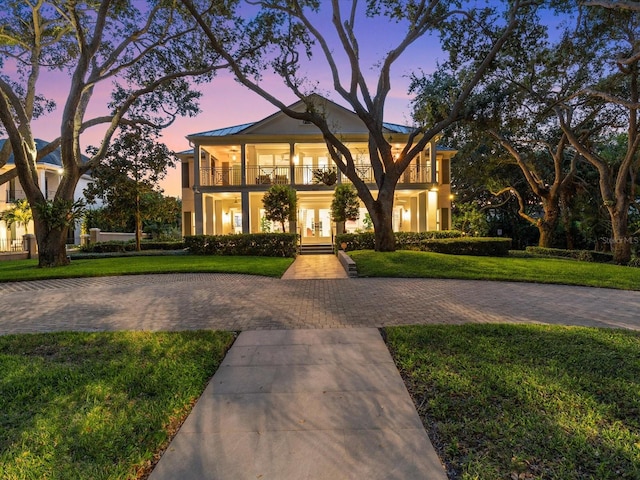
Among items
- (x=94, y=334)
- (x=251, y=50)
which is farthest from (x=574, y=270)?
(x=251, y=50)

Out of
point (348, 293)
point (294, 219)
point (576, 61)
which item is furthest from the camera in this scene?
point (294, 219)

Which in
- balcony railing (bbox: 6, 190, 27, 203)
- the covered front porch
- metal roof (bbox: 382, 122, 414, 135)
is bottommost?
the covered front porch

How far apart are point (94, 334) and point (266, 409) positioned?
3235 mm

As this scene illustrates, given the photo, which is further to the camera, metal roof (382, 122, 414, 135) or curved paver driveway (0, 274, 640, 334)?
metal roof (382, 122, 414, 135)

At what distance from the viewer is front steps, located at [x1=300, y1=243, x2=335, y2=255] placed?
16859 mm

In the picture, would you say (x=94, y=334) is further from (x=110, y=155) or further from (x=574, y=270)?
(x=110, y=155)

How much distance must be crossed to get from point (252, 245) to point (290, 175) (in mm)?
5472

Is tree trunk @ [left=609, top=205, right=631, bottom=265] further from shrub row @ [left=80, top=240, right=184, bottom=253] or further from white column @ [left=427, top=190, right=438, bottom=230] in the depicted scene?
shrub row @ [left=80, top=240, right=184, bottom=253]

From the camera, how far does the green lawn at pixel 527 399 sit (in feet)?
6.92

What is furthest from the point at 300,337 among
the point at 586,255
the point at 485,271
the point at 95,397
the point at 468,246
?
the point at 586,255

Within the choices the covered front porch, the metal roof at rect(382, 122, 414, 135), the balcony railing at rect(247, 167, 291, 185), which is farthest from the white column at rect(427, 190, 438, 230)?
the balcony railing at rect(247, 167, 291, 185)

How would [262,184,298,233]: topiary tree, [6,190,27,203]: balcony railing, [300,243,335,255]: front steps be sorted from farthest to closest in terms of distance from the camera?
[6,190,27,203]: balcony railing, [300,243,335,255]: front steps, [262,184,298,233]: topiary tree

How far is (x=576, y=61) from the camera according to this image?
14273 mm

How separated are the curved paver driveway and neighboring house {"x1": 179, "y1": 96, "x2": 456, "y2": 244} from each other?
33.6 feet
